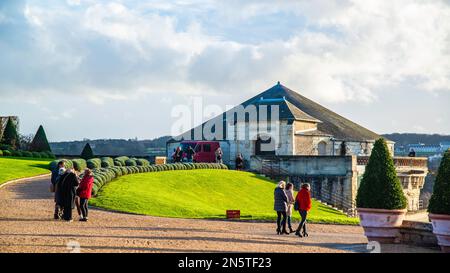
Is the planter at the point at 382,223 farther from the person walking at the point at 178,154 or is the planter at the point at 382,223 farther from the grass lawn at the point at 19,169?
the person walking at the point at 178,154

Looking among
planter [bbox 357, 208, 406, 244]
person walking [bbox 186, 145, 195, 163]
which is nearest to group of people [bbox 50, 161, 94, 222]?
planter [bbox 357, 208, 406, 244]

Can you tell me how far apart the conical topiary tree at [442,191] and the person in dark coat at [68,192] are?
1029 centimetres

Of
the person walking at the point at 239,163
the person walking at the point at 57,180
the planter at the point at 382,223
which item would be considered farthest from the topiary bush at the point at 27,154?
the planter at the point at 382,223

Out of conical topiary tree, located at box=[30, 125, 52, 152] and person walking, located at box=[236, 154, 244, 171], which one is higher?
conical topiary tree, located at box=[30, 125, 52, 152]

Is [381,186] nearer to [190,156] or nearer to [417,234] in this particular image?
[417,234]

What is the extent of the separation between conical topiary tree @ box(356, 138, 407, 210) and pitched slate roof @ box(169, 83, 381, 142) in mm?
33452

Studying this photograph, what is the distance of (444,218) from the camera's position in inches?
688

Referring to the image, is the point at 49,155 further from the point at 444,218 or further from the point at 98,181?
the point at 444,218

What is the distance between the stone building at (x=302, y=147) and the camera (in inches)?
1775

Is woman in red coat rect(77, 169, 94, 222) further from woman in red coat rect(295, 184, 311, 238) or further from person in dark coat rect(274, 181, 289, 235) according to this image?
woman in red coat rect(295, 184, 311, 238)

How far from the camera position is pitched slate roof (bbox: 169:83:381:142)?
184ft

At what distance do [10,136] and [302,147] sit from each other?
21902 mm

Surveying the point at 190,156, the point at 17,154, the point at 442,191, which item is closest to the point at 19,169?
the point at 17,154

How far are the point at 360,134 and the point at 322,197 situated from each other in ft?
71.9
